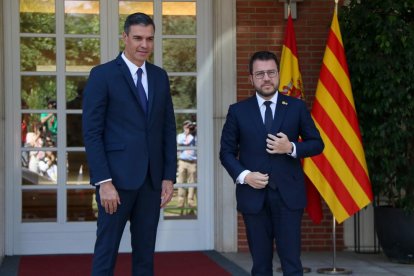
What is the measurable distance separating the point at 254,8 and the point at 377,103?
171cm

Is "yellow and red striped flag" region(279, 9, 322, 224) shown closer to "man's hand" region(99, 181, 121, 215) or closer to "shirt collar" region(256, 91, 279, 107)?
"shirt collar" region(256, 91, 279, 107)

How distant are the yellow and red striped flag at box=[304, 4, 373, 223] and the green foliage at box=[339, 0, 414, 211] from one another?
222 mm

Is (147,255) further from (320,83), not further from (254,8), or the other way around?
(254,8)

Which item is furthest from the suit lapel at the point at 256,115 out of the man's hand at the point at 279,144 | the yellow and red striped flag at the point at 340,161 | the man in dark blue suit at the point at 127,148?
the yellow and red striped flag at the point at 340,161

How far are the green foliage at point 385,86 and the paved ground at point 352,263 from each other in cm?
56

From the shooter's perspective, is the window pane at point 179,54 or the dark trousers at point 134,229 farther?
the window pane at point 179,54

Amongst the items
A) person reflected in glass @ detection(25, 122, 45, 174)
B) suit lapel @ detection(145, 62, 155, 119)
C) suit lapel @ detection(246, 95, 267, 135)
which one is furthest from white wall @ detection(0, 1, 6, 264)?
suit lapel @ detection(246, 95, 267, 135)

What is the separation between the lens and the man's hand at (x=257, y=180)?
4418 mm

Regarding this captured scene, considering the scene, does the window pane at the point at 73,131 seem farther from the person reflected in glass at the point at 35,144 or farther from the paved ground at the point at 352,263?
the paved ground at the point at 352,263

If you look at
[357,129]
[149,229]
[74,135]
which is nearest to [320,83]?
[357,129]

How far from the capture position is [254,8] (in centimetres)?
831

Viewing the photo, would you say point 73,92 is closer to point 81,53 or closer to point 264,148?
point 81,53

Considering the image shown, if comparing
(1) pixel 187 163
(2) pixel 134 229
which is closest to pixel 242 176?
(2) pixel 134 229

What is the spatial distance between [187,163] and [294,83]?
1.55 m
